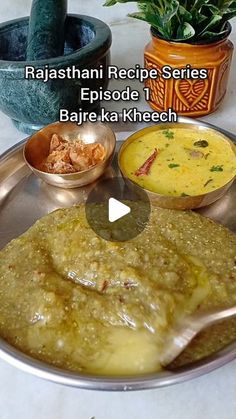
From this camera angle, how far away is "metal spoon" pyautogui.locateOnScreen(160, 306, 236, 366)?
0.75 meters

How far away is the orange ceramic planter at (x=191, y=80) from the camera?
3.93ft

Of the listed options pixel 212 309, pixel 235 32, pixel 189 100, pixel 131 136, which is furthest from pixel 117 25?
pixel 212 309

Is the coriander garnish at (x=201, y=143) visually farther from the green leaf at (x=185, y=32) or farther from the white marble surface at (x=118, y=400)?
the white marble surface at (x=118, y=400)

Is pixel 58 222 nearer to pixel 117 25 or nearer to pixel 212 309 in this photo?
pixel 212 309

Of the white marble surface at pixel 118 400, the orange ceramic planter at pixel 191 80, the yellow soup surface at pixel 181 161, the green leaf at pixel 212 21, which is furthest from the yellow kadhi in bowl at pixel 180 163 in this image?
the white marble surface at pixel 118 400

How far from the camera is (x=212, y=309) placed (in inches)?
31.4

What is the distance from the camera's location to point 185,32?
1.16 metres

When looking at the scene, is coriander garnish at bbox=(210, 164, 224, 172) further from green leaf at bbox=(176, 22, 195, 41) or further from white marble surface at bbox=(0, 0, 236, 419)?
white marble surface at bbox=(0, 0, 236, 419)

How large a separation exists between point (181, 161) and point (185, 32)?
0.31 metres

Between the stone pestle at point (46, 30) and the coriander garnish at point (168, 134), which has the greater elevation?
the stone pestle at point (46, 30)

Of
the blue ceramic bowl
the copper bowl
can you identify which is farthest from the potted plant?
the copper bowl

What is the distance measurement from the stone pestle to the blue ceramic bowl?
5cm

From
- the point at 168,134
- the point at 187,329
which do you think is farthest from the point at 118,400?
the point at 168,134

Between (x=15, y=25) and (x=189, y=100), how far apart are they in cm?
51
